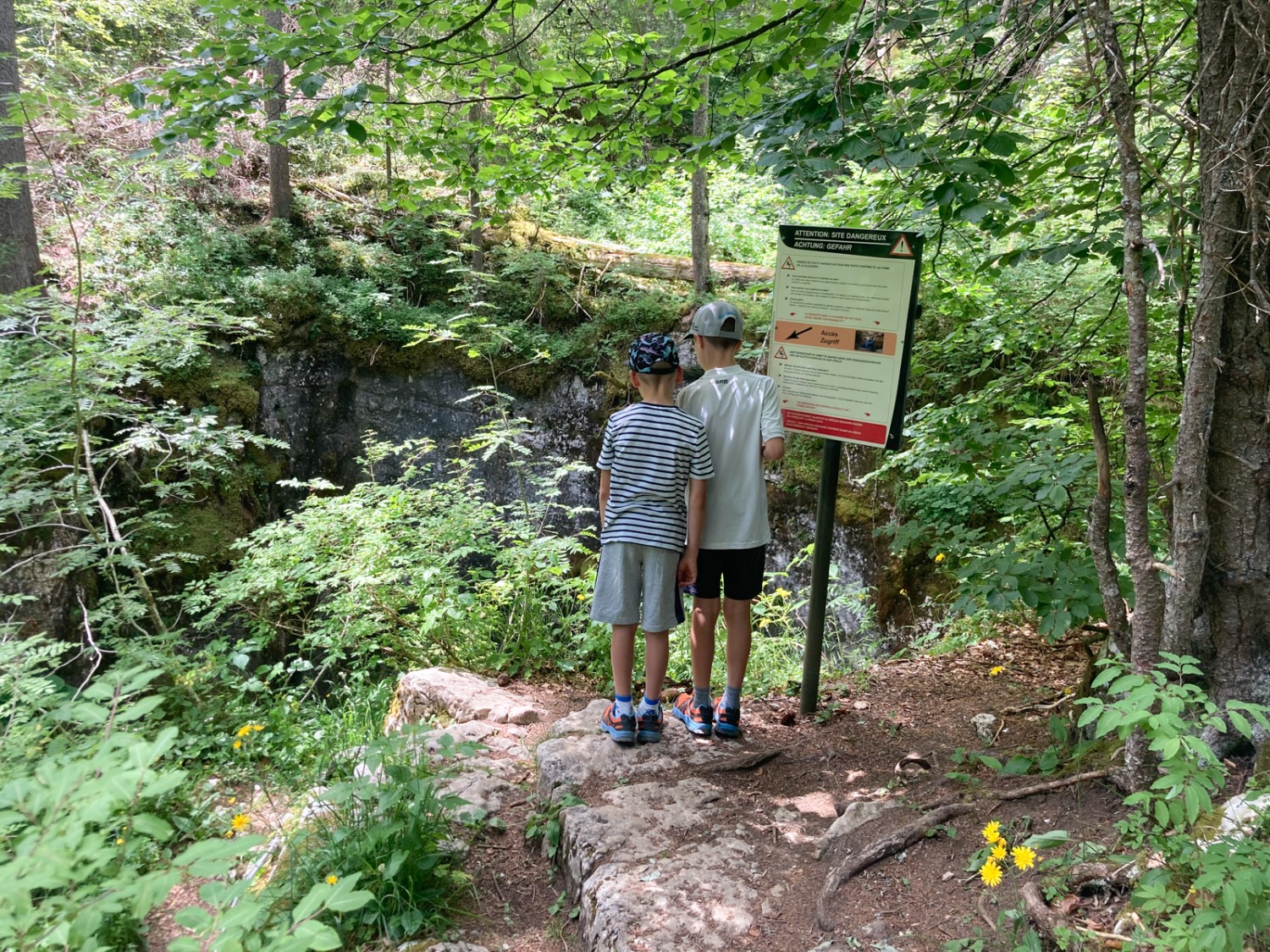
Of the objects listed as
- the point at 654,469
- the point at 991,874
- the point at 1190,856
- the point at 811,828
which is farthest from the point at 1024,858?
the point at 654,469

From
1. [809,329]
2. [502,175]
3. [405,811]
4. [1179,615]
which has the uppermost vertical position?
[502,175]

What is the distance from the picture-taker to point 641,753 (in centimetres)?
341

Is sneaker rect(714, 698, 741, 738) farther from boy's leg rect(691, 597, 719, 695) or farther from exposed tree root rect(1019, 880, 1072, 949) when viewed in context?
exposed tree root rect(1019, 880, 1072, 949)

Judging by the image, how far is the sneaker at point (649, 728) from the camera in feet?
11.5

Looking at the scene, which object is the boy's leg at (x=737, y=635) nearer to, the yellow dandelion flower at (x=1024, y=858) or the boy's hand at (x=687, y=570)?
the boy's hand at (x=687, y=570)

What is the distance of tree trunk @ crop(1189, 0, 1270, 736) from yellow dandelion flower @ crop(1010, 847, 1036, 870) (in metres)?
0.86

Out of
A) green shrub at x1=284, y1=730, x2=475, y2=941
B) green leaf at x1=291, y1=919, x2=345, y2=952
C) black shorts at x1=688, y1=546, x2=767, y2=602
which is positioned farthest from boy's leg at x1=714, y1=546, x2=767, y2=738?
green leaf at x1=291, y1=919, x2=345, y2=952

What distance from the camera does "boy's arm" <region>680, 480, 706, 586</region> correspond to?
3.28 m

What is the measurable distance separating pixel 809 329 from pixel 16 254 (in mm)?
8461

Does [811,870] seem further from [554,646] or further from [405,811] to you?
[554,646]

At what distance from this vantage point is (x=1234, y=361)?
2.42 metres

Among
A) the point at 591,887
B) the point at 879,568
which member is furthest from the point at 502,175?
the point at 879,568

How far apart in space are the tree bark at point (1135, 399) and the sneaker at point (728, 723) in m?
1.69

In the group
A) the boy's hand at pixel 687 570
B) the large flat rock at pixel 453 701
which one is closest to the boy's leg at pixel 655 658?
the boy's hand at pixel 687 570
